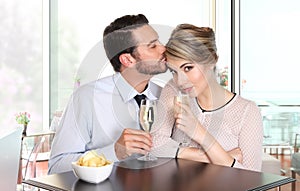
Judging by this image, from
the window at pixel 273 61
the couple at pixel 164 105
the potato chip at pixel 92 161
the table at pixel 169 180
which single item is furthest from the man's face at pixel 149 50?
the window at pixel 273 61

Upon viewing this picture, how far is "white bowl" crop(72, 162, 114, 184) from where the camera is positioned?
4.46 ft

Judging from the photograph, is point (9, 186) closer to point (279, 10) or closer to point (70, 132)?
point (70, 132)

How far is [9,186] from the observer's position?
1.35 metres

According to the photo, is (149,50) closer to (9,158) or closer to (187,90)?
(187,90)

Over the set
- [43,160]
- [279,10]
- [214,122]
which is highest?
[279,10]

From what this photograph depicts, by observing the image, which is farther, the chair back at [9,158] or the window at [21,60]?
the window at [21,60]

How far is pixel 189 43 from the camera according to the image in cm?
182

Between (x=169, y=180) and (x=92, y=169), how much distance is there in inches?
9.2

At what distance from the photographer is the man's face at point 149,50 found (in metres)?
1.88

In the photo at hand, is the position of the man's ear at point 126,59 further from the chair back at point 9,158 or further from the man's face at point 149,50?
the chair back at point 9,158

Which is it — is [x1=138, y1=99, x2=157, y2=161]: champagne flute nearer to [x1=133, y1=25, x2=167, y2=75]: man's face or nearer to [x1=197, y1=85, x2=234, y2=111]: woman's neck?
[x1=133, y1=25, x2=167, y2=75]: man's face

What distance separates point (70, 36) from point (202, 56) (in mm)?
4394

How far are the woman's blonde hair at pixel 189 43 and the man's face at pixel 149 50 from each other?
0.16 feet

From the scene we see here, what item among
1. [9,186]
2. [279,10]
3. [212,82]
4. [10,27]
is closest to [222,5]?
[279,10]
